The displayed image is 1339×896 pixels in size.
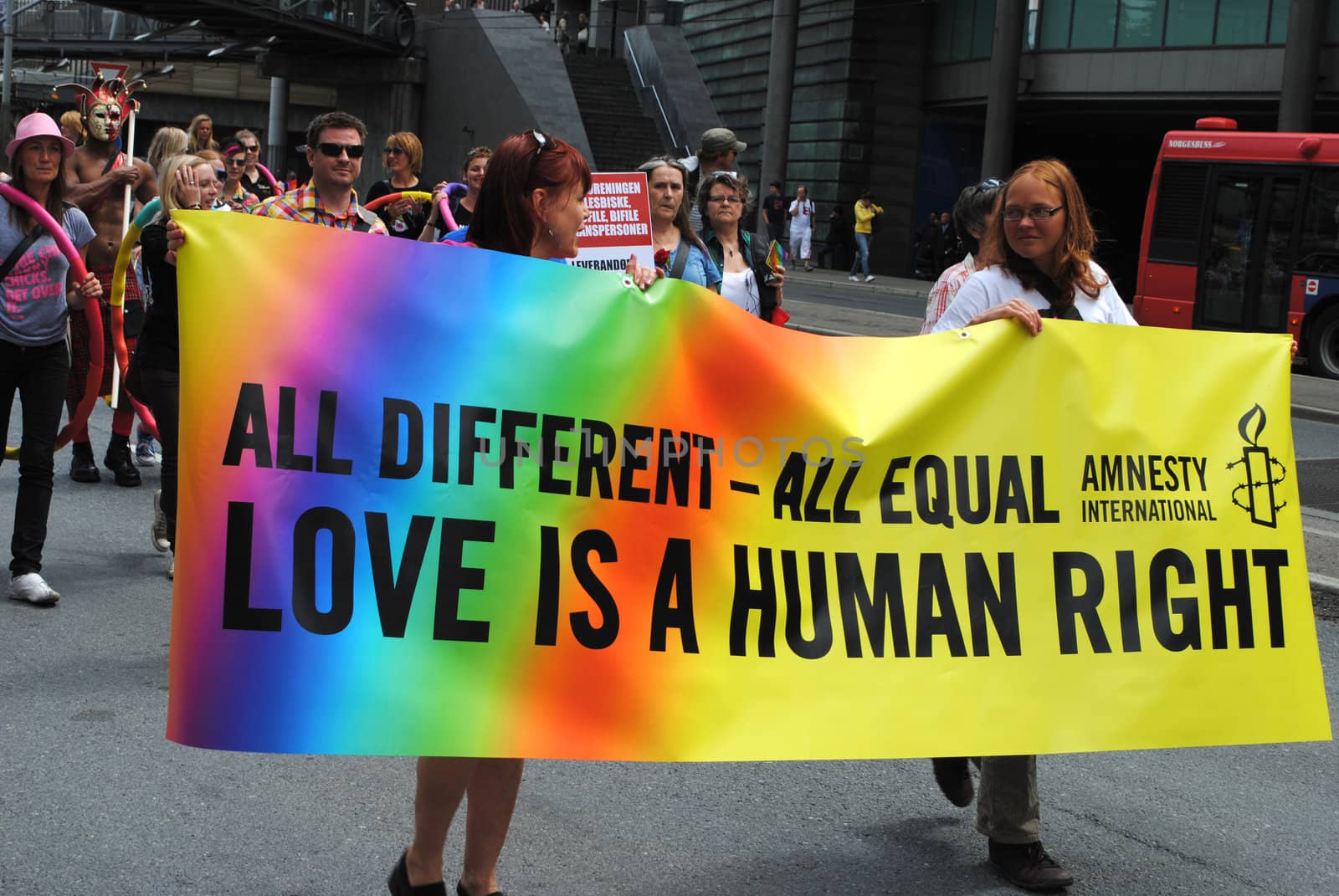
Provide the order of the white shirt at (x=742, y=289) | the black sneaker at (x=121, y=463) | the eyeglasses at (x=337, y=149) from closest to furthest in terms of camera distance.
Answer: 1. the eyeglasses at (x=337, y=149)
2. the white shirt at (x=742, y=289)
3. the black sneaker at (x=121, y=463)

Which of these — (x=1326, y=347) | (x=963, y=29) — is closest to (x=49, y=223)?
(x=1326, y=347)

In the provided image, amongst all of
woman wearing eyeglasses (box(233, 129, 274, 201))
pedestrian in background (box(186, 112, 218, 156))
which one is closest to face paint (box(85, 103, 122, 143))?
pedestrian in background (box(186, 112, 218, 156))

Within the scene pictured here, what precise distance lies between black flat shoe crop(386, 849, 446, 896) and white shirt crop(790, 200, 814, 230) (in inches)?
1218

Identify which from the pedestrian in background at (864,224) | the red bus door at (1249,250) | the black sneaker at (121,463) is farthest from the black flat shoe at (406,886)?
the pedestrian in background at (864,224)

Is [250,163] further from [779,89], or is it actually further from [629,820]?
[779,89]

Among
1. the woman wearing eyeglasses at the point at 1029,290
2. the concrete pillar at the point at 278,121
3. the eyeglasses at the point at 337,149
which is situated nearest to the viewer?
the woman wearing eyeglasses at the point at 1029,290

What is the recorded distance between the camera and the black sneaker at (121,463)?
28.5 feet

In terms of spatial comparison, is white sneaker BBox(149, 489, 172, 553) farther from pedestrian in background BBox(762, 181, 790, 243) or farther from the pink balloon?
pedestrian in background BBox(762, 181, 790, 243)

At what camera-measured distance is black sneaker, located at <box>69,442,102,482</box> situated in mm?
8734

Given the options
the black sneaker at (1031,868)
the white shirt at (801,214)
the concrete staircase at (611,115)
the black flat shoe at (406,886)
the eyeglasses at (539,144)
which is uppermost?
the concrete staircase at (611,115)

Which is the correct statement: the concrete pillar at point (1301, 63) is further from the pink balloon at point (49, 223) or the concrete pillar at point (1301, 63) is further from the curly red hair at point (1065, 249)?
the curly red hair at point (1065, 249)

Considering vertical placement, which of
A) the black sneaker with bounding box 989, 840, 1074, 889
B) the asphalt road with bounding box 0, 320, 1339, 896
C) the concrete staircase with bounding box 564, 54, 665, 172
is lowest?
the asphalt road with bounding box 0, 320, 1339, 896

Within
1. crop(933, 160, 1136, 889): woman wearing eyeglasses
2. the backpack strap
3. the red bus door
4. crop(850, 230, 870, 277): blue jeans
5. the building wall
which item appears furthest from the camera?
the building wall

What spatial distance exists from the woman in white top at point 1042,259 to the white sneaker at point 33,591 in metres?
3.92
